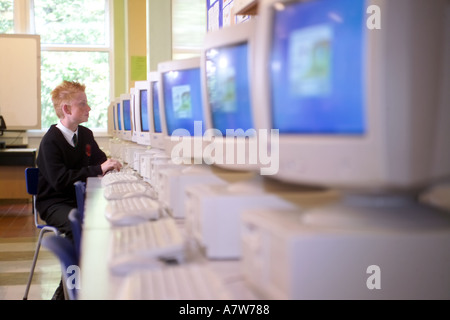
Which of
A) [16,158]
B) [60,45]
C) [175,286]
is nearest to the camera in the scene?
[175,286]

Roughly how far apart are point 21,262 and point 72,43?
16.4ft

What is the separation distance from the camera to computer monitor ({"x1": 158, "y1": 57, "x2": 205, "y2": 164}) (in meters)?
2.29

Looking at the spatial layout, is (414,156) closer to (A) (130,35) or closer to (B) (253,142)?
(B) (253,142)

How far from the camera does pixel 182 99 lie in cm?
248

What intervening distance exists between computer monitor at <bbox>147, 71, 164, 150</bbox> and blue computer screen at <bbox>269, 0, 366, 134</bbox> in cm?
211

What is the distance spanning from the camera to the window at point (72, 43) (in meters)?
8.42

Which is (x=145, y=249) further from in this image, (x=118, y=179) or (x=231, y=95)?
(x=118, y=179)

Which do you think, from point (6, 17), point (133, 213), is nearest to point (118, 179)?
point (133, 213)

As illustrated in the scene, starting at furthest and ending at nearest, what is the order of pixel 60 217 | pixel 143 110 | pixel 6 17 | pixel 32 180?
pixel 6 17, pixel 143 110, pixel 32 180, pixel 60 217

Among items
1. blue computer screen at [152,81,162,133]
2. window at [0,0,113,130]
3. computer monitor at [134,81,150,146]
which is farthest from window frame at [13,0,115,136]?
blue computer screen at [152,81,162,133]

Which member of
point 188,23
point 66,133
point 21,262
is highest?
point 188,23

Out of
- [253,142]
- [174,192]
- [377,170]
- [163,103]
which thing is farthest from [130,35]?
[377,170]

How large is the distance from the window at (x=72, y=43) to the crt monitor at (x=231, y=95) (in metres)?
7.11

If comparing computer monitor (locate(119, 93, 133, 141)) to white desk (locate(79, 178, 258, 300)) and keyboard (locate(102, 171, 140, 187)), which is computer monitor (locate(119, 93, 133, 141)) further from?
white desk (locate(79, 178, 258, 300))
